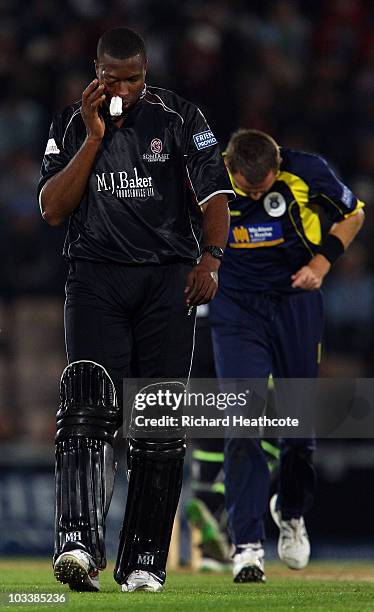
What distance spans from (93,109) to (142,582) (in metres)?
1.92

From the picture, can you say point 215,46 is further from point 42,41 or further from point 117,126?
point 117,126

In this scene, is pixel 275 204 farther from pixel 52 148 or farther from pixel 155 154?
pixel 52 148

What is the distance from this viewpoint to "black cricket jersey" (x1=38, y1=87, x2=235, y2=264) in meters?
5.39

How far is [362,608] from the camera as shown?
454cm

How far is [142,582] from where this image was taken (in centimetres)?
525

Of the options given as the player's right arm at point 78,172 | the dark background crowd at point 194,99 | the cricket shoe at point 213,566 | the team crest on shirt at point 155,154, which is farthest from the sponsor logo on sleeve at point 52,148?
the dark background crowd at point 194,99

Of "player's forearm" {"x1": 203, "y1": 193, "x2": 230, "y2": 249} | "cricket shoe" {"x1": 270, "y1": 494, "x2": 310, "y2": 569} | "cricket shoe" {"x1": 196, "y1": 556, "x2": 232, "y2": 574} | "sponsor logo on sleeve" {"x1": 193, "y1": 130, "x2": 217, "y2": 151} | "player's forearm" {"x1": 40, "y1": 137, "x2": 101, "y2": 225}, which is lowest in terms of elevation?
"cricket shoe" {"x1": 196, "y1": 556, "x2": 232, "y2": 574}

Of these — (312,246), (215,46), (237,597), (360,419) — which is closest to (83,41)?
(215,46)

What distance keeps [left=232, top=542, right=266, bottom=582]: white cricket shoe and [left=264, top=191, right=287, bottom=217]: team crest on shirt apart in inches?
70.0

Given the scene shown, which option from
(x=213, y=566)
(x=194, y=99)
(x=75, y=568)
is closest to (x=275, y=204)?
(x=213, y=566)

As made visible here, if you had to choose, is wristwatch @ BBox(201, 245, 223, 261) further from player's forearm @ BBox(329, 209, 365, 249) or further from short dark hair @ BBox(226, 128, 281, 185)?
player's forearm @ BBox(329, 209, 365, 249)

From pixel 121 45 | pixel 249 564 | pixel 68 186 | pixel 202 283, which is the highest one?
pixel 121 45

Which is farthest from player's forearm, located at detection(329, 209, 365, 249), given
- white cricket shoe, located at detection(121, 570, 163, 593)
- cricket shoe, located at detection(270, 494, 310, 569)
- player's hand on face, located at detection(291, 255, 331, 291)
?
white cricket shoe, located at detection(121, 570, 163, 593)

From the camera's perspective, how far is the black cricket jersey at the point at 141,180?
539 centimetres
